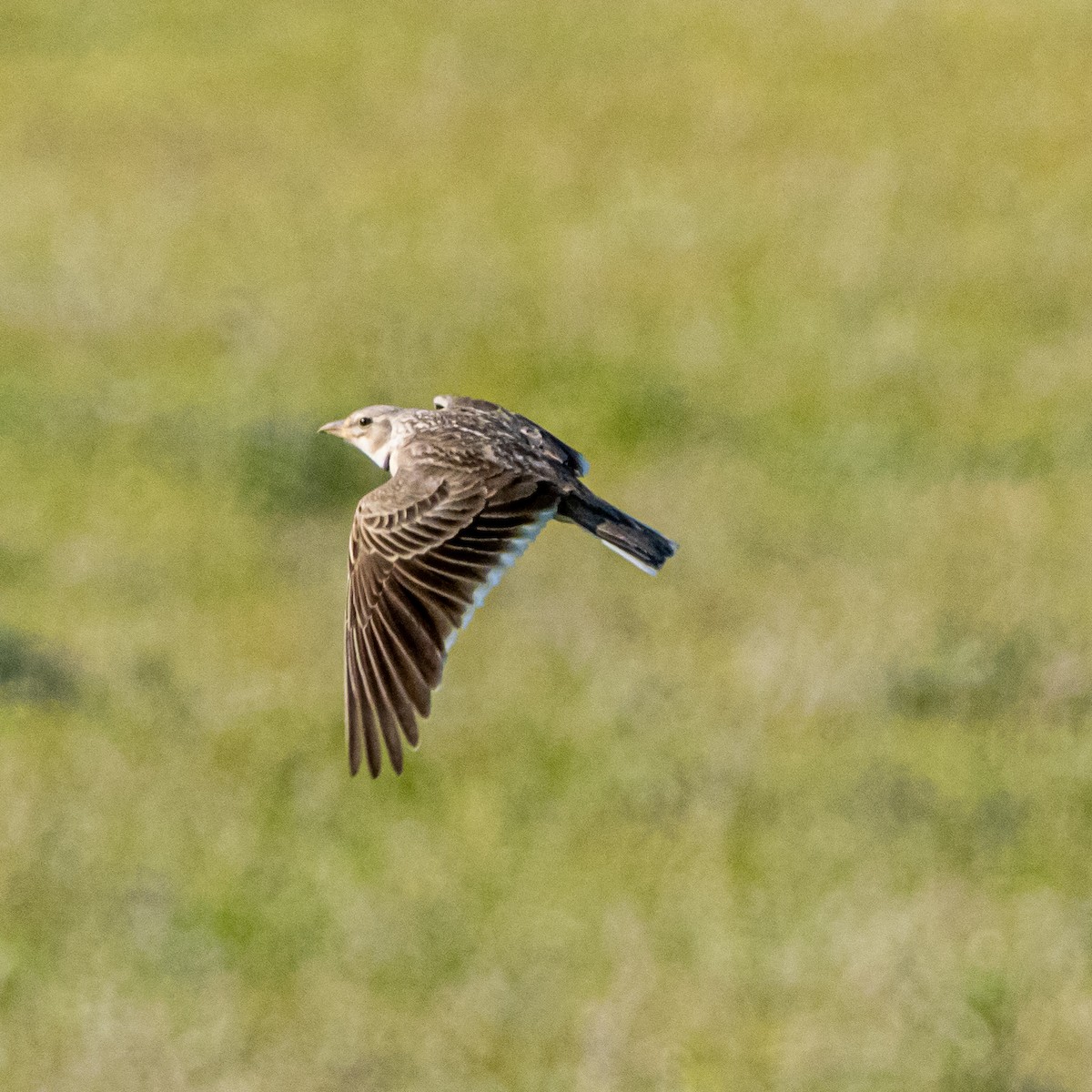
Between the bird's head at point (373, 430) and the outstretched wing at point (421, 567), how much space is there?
374 mm

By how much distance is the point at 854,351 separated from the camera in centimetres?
1822

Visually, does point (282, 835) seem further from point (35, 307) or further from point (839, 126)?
point (839, 126)

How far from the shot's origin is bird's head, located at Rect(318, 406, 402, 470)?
175 inches

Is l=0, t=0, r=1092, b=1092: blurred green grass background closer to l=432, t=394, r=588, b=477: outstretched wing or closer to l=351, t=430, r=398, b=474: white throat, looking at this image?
l=351, t=430, r=398, b=474: white throat

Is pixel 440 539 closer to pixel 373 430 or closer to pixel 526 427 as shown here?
pixel 526 427

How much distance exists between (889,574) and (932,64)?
12.0 m

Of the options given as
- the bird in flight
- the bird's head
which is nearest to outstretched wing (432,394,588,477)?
the bird in flight

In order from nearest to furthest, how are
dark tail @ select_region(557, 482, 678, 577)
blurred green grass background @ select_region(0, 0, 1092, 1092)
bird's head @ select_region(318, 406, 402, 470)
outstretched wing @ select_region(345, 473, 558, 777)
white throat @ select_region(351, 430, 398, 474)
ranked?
outstretched wing @ select_region(345, 473, 558, 777) < dark tail @ select_region(557, 482, 678, 577) < white throat @ select_region(351, 430, 398, 474) < bird's head @ select_region(318, 406, 402, 470) < blurred green grass background @ select_region(0, 0, 1092, 1092)

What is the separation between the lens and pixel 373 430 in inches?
178

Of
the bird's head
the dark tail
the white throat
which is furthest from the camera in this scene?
the bird's head

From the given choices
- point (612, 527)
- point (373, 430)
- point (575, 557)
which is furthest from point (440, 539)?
point (575, 557)

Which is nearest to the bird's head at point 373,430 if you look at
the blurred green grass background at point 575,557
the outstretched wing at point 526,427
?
the outstretched wing at point 526,427

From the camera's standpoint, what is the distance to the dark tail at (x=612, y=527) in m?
4.09

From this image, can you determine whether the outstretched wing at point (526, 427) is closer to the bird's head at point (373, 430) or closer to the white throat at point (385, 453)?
the white throat at point (385, 453)
